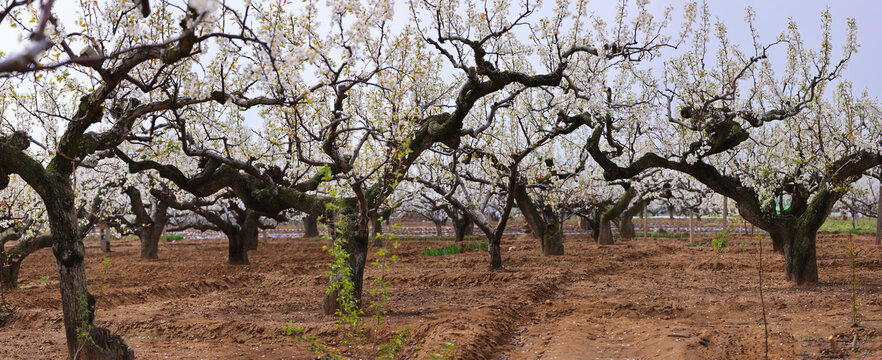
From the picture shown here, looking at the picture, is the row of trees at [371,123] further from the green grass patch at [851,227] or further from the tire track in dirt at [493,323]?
the green grass patch at [851,227]

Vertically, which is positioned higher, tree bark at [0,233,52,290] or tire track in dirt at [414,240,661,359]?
tree bark at [0,233,52,290]

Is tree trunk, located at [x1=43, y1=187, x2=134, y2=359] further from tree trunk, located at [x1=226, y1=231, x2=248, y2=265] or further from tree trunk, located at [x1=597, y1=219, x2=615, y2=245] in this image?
tree trunk, located at [x1=597, y1=219, x2=615, y2=245]

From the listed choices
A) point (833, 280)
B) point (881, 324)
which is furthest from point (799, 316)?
point (833, 280)

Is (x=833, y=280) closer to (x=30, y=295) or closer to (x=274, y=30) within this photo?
(x=274, y=30)

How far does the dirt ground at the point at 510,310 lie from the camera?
8.21m

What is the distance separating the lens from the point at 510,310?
10828mm

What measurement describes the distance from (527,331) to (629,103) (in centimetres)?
633

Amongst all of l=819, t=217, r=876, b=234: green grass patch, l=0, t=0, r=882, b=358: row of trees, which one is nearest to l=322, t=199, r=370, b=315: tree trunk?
l=0, t=0, r=882, b=358: row of trees

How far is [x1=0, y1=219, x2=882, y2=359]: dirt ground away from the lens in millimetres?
8211

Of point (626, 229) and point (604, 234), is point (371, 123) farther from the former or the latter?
point (626, 229)

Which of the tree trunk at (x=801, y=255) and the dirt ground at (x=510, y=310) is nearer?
the dirt ground at (x=510, y=310)

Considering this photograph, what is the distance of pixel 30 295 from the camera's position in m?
13.1

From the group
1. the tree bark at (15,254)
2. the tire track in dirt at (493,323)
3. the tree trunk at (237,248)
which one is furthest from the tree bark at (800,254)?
the tree bark at (15,254)

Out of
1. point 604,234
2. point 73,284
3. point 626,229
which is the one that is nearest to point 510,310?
point 73,284
